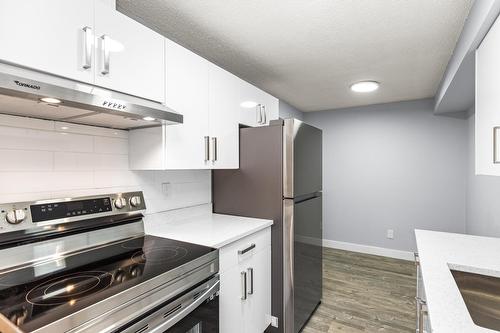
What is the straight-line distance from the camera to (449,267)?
4.38ft

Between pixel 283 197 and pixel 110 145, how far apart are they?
1.23 metres

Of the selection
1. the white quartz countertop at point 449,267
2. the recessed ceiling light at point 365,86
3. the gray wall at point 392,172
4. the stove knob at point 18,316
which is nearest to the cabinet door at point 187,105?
the stove knob at point 18,316

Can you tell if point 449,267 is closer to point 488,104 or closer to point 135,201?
point 488,104

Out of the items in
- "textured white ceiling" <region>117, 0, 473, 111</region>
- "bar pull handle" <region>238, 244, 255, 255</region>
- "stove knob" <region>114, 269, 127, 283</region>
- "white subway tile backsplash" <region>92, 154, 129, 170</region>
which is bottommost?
"bar pull handle" <region>238, 244, 255, 255</region>

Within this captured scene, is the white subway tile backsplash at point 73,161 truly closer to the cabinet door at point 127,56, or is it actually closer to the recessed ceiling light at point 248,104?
the cabinet door at point 127,56

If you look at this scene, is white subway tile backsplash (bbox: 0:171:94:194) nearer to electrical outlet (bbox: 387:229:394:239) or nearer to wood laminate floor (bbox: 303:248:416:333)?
wood laminate floor (bbox: 303:248:416:333)

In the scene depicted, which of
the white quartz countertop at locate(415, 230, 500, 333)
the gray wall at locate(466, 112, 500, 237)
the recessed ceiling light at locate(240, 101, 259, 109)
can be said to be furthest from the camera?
the gray wall at locate(466, 112, 500, 237)

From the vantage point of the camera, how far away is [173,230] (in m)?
1.80

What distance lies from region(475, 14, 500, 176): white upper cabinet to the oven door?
143cm

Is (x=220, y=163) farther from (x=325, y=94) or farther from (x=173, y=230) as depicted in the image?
(x=325, y=94)

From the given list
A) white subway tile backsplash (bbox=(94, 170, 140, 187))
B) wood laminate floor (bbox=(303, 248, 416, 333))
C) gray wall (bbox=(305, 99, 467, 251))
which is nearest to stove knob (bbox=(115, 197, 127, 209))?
white subway tile backsplash (bbox=(94, 170, 140, 187))

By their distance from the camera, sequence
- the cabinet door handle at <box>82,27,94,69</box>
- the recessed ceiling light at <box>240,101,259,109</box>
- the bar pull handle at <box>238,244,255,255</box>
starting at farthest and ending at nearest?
the recessed ceiling light at <box>240,101,259,109</box>, the bar pull handle at <box>238,244,255,255</box>, the cabinet door handle at <box>82,27,94,69</box>

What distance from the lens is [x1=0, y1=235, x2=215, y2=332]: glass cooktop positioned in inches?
32.3

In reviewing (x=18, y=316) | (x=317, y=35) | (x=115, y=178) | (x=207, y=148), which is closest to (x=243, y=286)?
(x=207, y=148)
